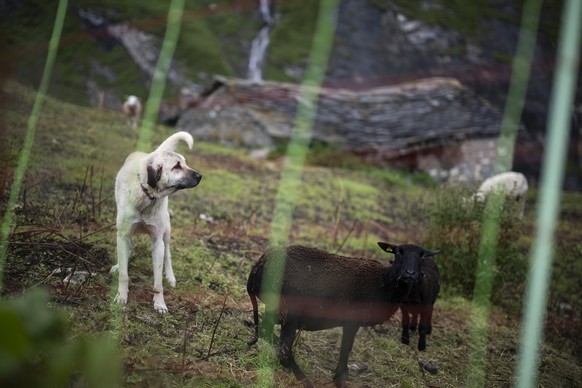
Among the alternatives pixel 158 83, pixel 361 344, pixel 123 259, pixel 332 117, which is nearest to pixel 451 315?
pixel 361 344

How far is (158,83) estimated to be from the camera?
3528 cm

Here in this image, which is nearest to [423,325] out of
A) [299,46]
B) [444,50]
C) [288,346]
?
[288,346]

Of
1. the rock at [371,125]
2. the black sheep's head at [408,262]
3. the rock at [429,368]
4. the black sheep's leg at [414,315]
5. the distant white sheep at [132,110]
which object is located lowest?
the rock at [429,368]

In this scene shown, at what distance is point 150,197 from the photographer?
16.9 feet

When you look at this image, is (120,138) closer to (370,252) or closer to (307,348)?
(370,252)

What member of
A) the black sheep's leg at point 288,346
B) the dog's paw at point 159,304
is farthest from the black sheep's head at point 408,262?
the dog's paw at point 159,304

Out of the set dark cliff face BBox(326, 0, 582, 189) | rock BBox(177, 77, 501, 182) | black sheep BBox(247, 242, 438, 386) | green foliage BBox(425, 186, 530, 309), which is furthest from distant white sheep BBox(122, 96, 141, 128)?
dark cliff face BBox(326, 0, 582, 189)

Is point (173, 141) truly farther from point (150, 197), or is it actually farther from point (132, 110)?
point (132, 110)

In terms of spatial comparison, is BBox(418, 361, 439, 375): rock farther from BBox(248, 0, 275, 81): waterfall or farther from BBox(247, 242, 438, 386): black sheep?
BBox(248, 0, 275, 81): waterfall

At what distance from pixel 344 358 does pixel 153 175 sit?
8.81 feet

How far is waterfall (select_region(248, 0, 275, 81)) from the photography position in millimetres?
39594

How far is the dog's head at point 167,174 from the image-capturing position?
5.07 m

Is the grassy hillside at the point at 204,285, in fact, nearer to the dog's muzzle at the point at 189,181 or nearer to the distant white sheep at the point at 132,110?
the dog's muzzle at the point at 189,181

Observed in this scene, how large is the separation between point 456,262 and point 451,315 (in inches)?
43.7
